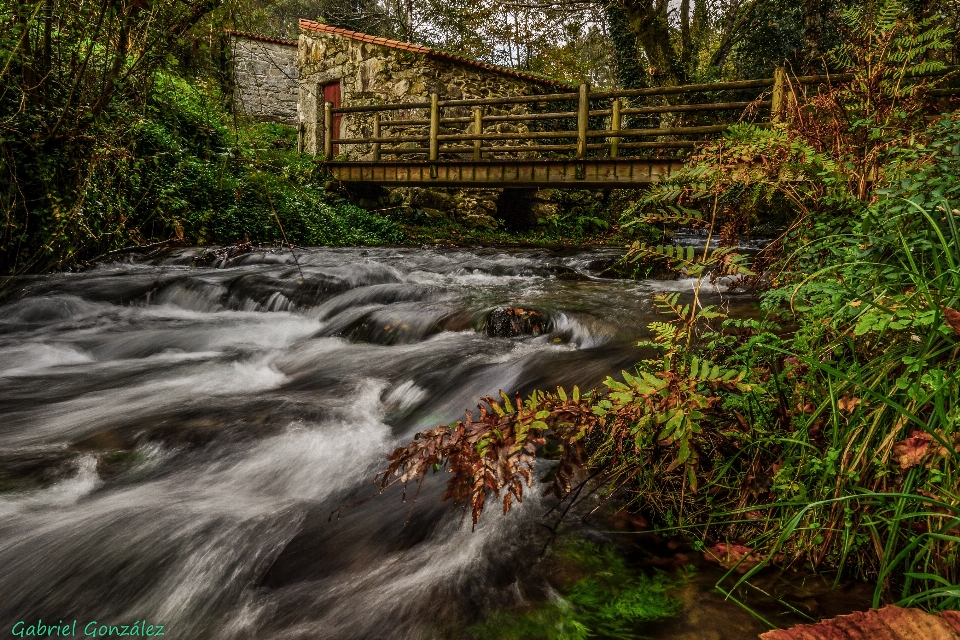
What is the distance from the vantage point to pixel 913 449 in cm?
159

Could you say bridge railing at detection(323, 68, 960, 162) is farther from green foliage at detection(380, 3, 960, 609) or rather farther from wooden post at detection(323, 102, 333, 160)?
green foliage at detection(380, 3, 960, 609)

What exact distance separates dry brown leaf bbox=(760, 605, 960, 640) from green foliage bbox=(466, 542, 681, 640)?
19.8 inches

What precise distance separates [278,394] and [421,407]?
103cm

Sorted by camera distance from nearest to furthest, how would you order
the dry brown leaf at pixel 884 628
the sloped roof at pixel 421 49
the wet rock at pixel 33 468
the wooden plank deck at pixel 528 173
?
1. the dry brown leaf at pixel 884 628
2. the wet rock at pixel 33 468
3. the wooden plank deck at pixel 528 173
4. the sloped roof at pixel 421 49

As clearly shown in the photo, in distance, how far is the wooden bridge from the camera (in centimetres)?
966

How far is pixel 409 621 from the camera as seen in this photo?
1.86 metres

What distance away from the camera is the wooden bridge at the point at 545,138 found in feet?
31.7

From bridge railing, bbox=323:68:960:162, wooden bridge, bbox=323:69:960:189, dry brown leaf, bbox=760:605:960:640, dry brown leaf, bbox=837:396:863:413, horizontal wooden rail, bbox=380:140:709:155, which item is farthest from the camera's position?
bridge railing, bbox=323:68:960:162

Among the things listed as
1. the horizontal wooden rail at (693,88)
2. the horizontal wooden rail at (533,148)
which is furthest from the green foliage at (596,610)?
the horizontal wooden rail at (693,88)

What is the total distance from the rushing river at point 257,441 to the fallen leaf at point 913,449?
1.10 meters

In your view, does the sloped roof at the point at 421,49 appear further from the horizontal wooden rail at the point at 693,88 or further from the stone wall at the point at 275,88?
the stone wall at the point at 275,88

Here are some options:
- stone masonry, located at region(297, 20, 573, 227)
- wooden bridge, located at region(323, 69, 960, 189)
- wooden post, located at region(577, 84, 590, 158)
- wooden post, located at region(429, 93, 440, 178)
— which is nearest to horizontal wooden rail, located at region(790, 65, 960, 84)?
wooden bridge, located at region(323, 69, 960, 189)

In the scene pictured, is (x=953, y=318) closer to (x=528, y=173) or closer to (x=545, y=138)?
(x=528, y=173)

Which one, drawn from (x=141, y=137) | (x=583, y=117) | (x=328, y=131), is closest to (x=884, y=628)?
(x=141, y=137)
